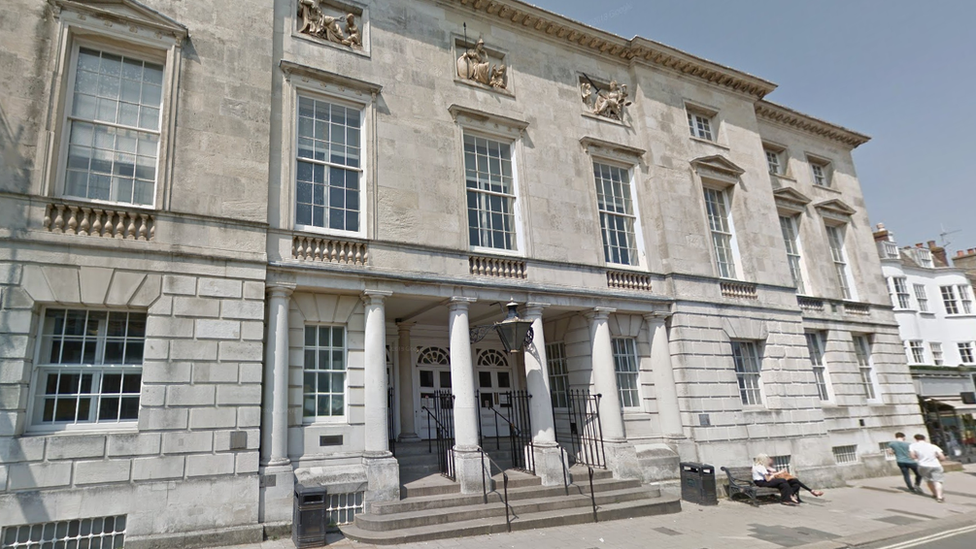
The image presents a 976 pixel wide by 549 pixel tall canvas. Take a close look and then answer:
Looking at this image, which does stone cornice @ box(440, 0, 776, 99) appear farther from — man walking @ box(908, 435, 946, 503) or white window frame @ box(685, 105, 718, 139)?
man walking @ box(908, 435, 946, 503)

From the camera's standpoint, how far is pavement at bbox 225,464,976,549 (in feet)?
29.7

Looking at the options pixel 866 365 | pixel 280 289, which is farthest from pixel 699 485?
pixel 866 365

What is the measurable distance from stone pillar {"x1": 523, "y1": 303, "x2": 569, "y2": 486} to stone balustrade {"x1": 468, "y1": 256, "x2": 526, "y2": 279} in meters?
0.88

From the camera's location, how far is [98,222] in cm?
909

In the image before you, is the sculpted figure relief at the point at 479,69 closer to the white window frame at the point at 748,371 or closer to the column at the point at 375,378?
the column at the point at 375,378

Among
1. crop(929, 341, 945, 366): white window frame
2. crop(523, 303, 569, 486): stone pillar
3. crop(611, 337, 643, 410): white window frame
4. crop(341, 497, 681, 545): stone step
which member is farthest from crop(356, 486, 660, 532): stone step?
crop(929, 341, 945, 366): white window frame

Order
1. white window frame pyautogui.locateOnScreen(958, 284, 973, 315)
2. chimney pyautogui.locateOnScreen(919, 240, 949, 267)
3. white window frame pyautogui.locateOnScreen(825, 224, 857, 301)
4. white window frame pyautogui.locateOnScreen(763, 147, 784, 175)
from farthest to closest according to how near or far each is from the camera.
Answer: chimney pyautogui.locateOnScreen(919, 240, 949, 267), white window frame pyautogui.locateOnScreen(958, 284, 973, 315), white window frame pyautogui.locateOnScreen(825, 224, 857, 301), white window frame pyautogui.locateOnScreen(763, 147, 784, 175)

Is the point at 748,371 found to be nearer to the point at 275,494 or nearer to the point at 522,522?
the point at 522,522

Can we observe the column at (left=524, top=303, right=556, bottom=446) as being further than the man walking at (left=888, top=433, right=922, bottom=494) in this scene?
No

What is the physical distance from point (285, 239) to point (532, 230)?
6.02m

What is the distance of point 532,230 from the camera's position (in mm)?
13711

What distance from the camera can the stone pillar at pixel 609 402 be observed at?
1295 centimetres

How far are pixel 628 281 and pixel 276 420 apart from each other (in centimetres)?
958

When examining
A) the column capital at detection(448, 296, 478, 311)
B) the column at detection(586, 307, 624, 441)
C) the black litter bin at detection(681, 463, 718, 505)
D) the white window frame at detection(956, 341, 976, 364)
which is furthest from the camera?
the white window frame at detection(956, 341, 976, 364)
